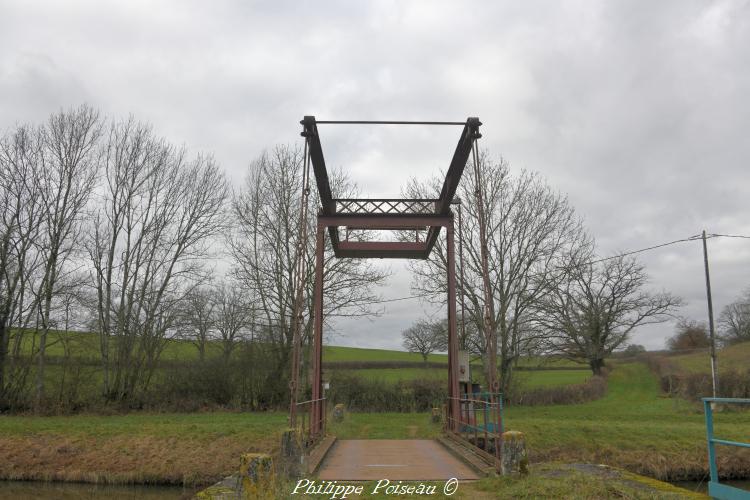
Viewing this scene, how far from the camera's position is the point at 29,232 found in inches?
901

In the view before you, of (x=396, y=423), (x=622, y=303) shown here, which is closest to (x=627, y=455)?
(x=396, y=423)

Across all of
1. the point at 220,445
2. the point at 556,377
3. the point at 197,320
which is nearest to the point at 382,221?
the point at 220,445

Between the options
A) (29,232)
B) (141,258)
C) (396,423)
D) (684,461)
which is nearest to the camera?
(684,461)

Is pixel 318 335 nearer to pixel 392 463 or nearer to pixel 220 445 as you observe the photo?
pixel 392 463

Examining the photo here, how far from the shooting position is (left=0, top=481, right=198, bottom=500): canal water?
12125mm

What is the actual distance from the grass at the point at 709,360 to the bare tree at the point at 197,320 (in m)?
24.9

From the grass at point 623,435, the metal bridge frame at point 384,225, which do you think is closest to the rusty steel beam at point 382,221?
the metal bridge frame at point 384,225

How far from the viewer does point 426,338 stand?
1223 inches

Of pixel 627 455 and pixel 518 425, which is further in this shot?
pixel 518 425

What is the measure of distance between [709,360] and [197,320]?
2903 cm

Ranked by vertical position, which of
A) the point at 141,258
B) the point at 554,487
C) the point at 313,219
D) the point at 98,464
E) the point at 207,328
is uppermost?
the point at 313,219

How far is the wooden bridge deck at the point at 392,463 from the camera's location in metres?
7.46

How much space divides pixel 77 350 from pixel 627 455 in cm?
2151

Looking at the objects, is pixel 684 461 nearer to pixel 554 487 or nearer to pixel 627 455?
Result: pixel 627 455
